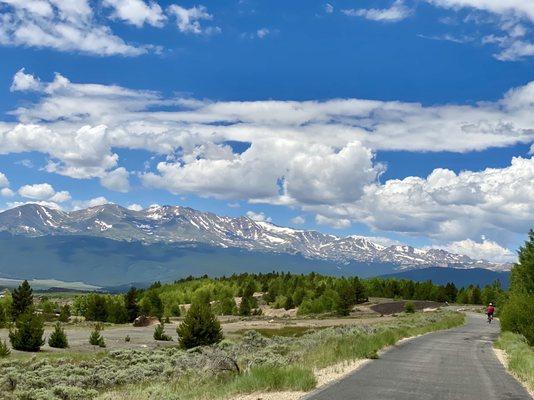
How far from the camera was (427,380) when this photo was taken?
20.8 m

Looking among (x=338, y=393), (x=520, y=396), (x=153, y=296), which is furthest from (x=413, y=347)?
(x=153, y=296)

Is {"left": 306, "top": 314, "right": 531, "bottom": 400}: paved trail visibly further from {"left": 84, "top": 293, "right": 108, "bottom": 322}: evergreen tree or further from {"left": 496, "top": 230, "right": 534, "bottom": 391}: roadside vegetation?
{"left": 84, "top": 293, "right": 108, "bottom": 322}: evergreen tree

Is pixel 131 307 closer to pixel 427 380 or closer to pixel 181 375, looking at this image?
pixel 181 375

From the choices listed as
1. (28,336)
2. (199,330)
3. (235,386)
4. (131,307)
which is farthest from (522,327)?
(131,307)

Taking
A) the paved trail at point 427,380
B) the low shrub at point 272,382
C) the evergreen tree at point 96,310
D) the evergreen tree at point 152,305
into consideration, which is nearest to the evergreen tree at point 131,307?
the evergreen tree at point 96,310

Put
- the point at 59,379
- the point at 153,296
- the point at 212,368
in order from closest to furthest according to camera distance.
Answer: the point at 212,368 < the point at 59,379 < the point at 153,296

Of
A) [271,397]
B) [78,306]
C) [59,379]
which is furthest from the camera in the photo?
[78,306]

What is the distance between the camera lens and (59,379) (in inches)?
975

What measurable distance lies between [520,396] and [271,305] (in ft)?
470

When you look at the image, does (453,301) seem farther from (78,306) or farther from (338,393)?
(338,393)

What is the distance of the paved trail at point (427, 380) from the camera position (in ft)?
56.6

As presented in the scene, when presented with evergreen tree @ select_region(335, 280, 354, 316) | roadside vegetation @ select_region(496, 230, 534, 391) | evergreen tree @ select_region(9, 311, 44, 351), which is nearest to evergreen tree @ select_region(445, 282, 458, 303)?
evergreen tree @ select_region(335, 280, 354, 316)

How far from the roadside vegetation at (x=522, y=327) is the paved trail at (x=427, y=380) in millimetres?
689

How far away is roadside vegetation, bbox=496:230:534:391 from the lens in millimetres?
24156
